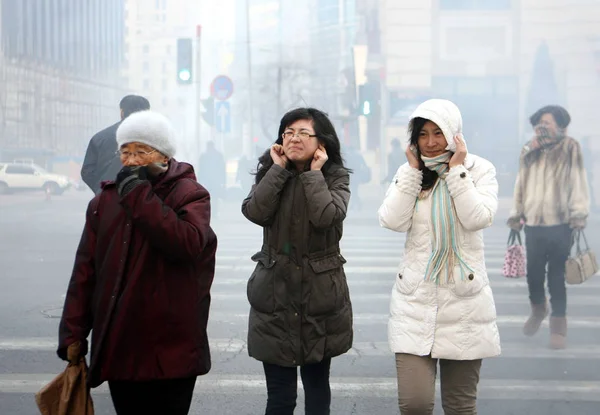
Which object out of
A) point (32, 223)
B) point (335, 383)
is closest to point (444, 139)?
point (335, 383)

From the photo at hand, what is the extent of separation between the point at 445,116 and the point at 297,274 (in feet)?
2.69

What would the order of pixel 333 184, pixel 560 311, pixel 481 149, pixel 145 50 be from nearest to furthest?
pixel 333 184 < pixel 560 311 < pixel 481 149 < pixel 145 50

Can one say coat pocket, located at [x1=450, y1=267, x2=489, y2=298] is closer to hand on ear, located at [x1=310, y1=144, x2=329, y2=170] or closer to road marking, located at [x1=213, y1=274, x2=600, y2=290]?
hand on ear, located at [x1=310, y1=144, x2=329, y2=170]

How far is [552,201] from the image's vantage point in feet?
18.8

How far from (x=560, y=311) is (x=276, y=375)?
313 cm

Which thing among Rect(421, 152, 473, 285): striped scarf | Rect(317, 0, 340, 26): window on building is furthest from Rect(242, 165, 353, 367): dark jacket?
Rect(317, 0, 340, 26): window on building

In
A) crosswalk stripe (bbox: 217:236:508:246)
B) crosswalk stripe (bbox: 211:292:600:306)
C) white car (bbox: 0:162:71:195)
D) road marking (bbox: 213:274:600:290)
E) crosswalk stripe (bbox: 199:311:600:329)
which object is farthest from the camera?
white car (bbox: 0:162:71:195)

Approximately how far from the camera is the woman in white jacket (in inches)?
123

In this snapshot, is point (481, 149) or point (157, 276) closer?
point (157, 276)

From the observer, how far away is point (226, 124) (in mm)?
19375

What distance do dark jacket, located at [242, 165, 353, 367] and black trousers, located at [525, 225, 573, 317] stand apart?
9.33ft

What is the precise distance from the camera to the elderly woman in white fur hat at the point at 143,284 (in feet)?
8.79

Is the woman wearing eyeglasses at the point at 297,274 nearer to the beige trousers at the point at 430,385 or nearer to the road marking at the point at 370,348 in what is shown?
the beige trousers at the point at 430,385

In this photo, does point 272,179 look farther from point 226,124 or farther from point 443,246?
point 226,124
